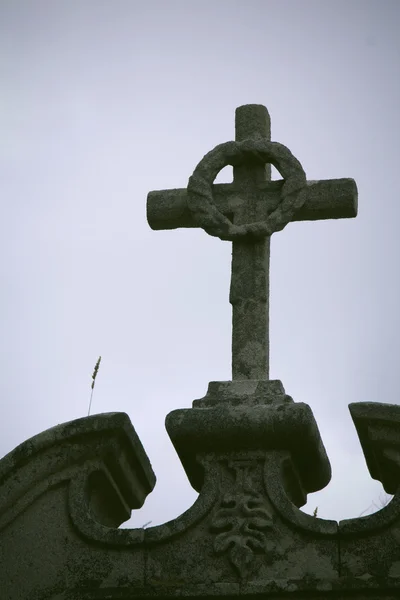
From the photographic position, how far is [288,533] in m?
6.86

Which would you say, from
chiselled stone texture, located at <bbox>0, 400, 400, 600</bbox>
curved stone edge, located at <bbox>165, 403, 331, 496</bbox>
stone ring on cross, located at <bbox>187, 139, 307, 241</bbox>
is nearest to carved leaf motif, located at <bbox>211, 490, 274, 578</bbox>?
chiselled stone texture, located at <bbox>0, 400, 400, 600</bbox>

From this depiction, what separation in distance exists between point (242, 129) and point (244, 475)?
2.13 metres

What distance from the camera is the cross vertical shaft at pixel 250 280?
290 inches

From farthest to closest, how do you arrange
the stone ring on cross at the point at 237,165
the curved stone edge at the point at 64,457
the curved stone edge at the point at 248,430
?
the stone ring on cross at the point at 237,165, the curved stone edge at the point at 64,457, the curved stone edge at the point at 248,430

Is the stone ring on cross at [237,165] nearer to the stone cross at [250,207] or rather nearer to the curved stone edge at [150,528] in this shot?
the stone cross at [250,207]

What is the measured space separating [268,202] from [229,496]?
1738mm

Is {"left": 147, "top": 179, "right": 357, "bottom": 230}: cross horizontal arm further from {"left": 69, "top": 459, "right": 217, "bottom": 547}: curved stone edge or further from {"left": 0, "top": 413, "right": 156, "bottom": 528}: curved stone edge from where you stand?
{"left": 69, "top": 459, "right": 217, "bottom": 547}: curved stone edge

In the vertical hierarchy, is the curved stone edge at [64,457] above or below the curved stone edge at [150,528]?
above

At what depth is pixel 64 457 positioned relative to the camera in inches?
287

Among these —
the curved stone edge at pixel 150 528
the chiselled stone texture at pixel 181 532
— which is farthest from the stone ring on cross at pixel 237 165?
the curved stone edge at pixel 150 528

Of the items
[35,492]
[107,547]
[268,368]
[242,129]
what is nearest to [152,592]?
[107,547]

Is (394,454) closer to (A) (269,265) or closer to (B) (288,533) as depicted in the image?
(B) (288,533)

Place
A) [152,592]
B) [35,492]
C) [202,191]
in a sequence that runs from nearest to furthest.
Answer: [152,592] < [35,492] < [202,191]

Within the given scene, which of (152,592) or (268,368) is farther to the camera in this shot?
(268,368)
